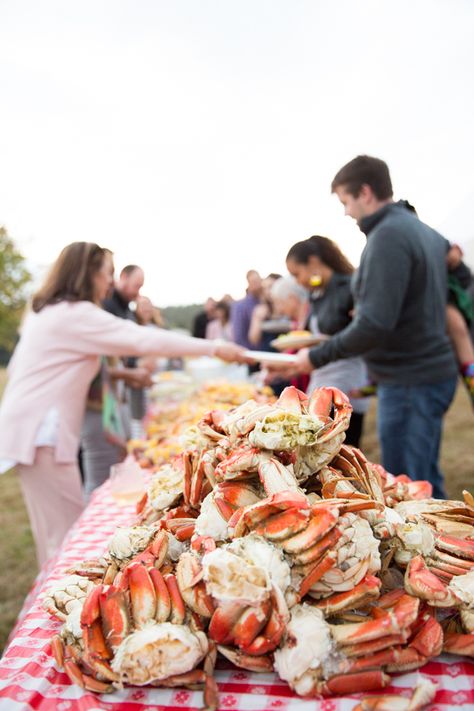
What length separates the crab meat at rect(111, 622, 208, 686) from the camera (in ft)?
2.44

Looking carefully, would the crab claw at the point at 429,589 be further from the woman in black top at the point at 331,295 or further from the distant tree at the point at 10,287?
the distant tree at the point at 10,287

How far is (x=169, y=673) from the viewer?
75 centimetres

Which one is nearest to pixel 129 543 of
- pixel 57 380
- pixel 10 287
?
pixel 57 380

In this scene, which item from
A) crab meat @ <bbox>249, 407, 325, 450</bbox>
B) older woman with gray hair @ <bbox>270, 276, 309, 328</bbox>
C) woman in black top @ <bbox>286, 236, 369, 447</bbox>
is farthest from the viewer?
older woman with gray hair @ <bbox>270, 276, 309, 328</bbox>

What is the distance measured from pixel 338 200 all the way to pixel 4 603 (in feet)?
9.33

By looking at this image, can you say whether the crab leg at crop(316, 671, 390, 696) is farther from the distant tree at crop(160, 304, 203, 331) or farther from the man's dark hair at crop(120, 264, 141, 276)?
the distant tree at crop(160, 304, 203, 331)

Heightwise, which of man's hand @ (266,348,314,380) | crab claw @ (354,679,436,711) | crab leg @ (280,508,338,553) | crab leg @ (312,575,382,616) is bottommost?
crab claw @ (354,679,436,711)

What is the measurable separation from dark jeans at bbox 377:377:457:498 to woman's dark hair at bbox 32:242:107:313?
159 cm

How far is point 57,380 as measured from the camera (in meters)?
2.46

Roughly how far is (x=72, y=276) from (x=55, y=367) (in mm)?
465

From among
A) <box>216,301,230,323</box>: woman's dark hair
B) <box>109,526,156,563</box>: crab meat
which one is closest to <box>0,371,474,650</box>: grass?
<box>109,526,156,563</box>: crab meat

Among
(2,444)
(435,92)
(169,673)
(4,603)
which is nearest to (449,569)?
(169,673)

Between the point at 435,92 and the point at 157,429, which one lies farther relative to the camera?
the point at 157,429

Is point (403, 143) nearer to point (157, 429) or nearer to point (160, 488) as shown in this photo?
point (160, 488)
